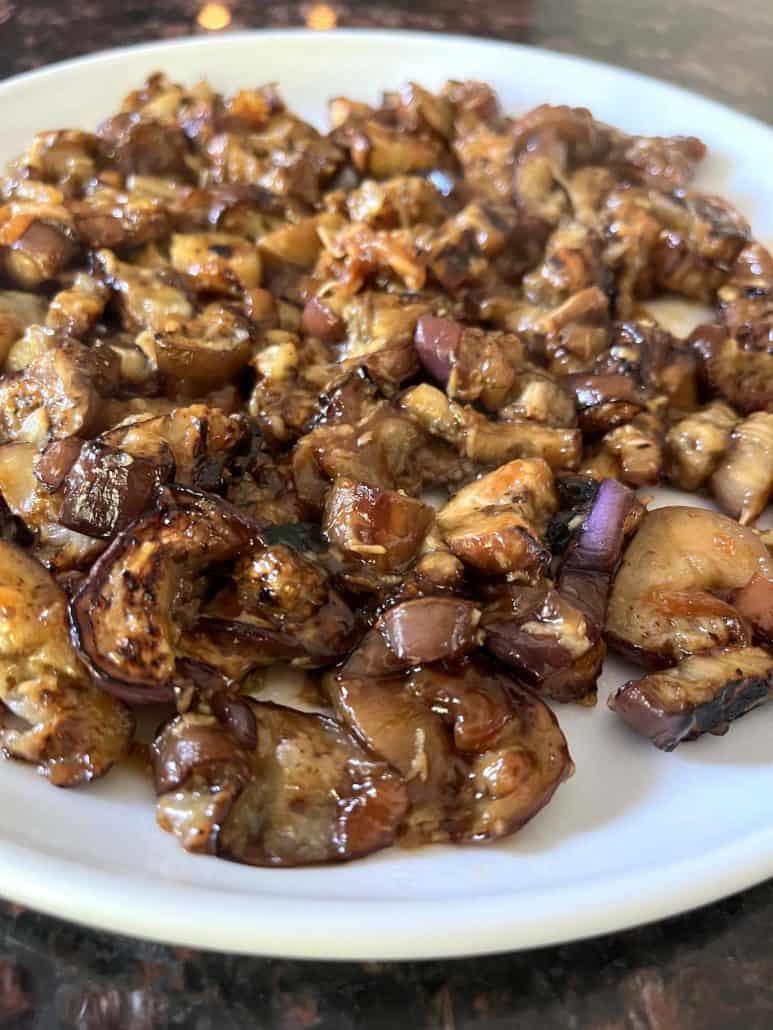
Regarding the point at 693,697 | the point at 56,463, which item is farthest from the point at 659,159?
the point at 56,463

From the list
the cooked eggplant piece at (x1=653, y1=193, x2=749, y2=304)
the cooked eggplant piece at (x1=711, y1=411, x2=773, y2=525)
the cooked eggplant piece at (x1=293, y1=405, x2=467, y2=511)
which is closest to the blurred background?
the cooked eggplant piece at (x1=653, y1=193, x2=749, y2=304)

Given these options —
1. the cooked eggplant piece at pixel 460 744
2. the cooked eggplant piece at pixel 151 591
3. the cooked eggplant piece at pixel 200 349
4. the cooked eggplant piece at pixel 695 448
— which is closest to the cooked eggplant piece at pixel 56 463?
the cooked eggplant piece at pixel 151 591

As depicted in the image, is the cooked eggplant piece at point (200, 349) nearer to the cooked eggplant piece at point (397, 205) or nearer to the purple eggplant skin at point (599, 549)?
the cooked eggplant piece at point (397, 205)

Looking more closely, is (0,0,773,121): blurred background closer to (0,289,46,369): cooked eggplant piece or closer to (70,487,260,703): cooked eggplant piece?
(0,289,46,369): cooked eggplant piece

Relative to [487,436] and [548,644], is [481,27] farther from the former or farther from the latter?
[548,644]

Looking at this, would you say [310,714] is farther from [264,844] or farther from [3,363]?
[3,363]

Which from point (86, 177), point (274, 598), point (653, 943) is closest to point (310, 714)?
point (274, 598)
